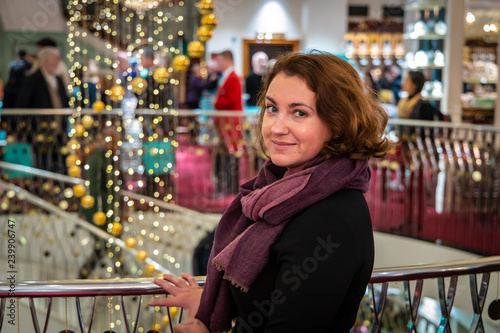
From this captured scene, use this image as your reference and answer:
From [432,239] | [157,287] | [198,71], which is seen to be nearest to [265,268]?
[157,287]

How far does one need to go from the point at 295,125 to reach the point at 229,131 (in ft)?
21.4

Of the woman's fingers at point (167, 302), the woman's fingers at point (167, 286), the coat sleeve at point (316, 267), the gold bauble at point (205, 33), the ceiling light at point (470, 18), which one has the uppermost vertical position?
the ceiling light at point (470, 18)

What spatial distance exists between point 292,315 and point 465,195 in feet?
18.9

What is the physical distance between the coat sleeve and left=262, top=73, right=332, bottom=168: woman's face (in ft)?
0.61

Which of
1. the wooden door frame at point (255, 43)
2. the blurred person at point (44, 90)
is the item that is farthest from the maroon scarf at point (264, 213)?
the wooden door frame at point (255, 43)

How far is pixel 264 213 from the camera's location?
1.58 m

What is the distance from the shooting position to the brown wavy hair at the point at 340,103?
1598 millimetres

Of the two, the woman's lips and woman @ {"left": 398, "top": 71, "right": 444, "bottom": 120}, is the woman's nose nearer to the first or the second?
the woman's lips

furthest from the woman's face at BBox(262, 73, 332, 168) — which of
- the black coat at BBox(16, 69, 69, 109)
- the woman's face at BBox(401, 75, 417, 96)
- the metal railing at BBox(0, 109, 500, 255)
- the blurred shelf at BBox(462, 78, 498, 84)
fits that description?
Result: the blurred shelf at BBox(462, 78, 498, 84)

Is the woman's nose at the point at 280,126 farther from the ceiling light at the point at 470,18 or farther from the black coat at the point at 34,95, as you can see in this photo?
the ceiling light at the point at 470,18

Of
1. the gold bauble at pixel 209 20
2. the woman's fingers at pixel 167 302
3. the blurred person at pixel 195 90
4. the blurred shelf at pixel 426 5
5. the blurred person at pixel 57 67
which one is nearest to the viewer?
the woman's fingers at pixel 167 302

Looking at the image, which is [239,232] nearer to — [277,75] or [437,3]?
[277,75]

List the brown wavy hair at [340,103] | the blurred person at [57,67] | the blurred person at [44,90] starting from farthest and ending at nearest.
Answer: the blurred person at [57,67] < the blurred person at [44,90] < the brown wavy hair at [340,103]

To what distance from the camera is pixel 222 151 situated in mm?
7988
